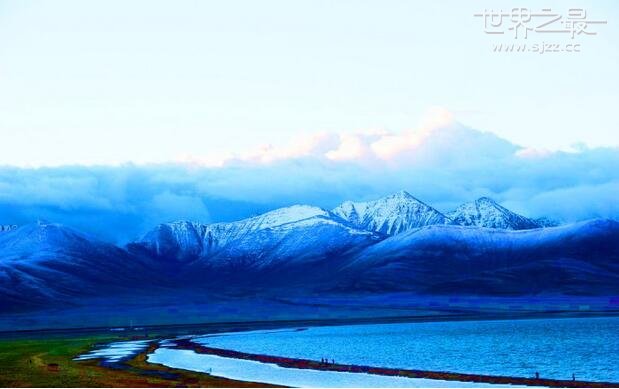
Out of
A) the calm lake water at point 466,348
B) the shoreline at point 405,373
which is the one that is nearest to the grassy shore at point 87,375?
the shoreline at point 405,373

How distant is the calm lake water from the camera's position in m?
98.2

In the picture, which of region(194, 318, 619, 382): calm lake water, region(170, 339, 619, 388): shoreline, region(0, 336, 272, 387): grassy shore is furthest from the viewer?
region(194, 318, 619, 382): calm lake water

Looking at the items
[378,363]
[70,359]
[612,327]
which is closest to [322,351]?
[378,363]

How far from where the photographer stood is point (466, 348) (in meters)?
128

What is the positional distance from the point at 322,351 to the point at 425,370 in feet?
116

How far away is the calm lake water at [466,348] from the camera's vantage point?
3866 inches

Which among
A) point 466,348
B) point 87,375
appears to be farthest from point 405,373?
point 466,348

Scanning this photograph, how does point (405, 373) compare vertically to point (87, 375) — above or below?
below

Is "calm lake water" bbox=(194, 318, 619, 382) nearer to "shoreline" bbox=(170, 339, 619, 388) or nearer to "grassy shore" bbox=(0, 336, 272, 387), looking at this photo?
"shoreline" bbox=(170, 339, 619, 388)

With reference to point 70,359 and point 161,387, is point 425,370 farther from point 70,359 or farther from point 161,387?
point 70,359

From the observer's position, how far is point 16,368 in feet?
305

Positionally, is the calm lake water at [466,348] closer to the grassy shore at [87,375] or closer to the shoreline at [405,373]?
the shoreline at [405,373]

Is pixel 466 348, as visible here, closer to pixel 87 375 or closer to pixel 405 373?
pixel 405 373

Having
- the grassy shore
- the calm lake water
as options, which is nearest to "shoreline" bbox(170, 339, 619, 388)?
the calm lake water
